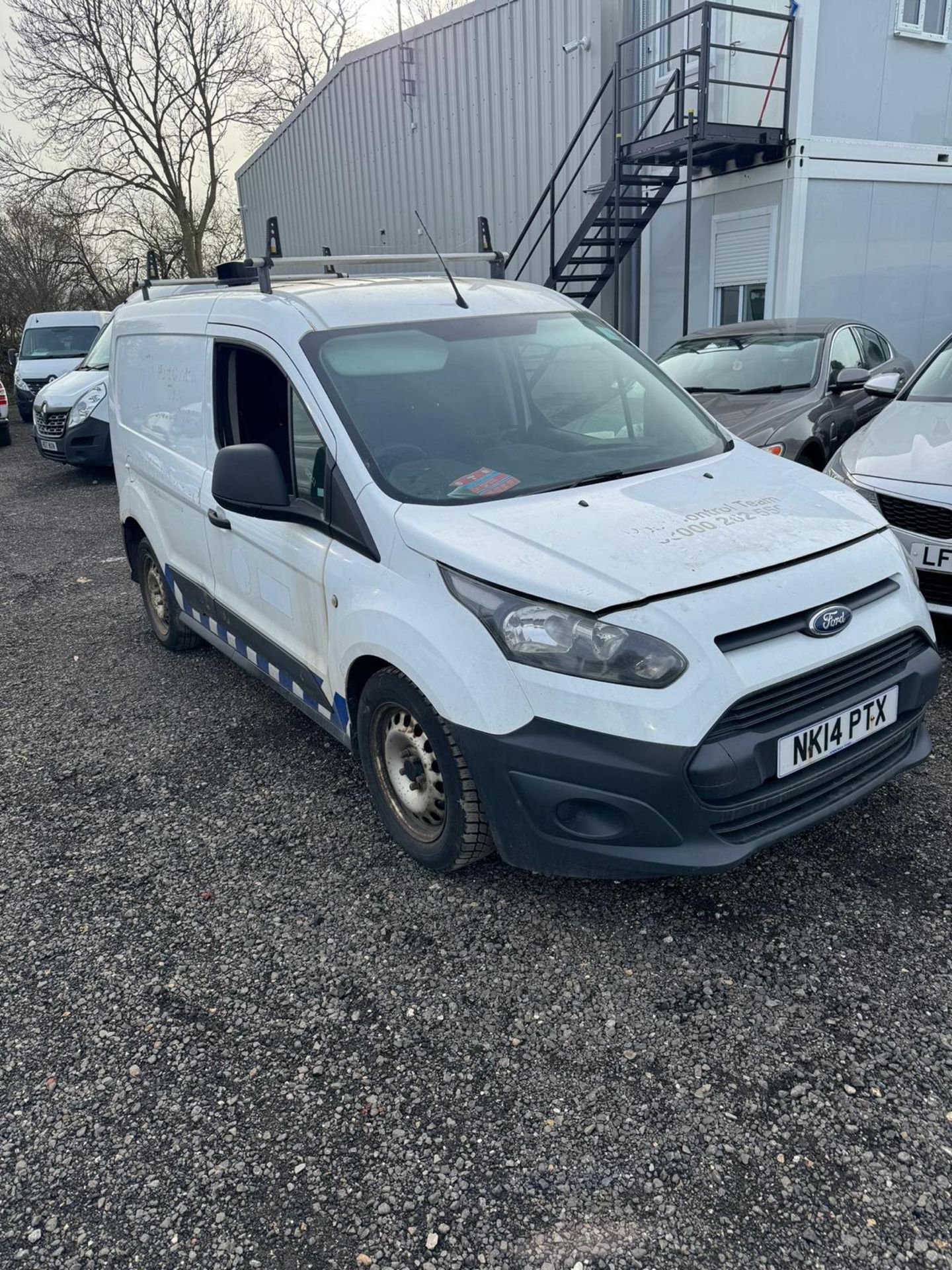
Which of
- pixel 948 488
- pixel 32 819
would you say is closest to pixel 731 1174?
pixel 32 819

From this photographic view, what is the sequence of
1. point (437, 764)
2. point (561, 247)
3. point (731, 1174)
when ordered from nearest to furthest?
1. point (731, 1174)
2. point (437, 764)
3. point (561, 247)

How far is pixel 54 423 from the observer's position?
39.3ft

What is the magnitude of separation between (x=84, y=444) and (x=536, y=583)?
35.7 feet

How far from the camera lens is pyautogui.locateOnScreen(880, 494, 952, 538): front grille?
14.7 ft

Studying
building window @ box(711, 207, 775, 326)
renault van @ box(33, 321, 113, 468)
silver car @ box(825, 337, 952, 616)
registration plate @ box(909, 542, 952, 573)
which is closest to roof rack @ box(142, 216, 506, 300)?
silver car @ box(825, 337, 952, 616)

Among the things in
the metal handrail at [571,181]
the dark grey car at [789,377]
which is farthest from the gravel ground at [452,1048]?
the metal handrail at [571,181]

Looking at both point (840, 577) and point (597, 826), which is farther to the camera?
point (840, 577)

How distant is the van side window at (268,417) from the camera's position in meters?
3.33

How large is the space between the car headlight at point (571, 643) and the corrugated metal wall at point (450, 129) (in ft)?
38.1

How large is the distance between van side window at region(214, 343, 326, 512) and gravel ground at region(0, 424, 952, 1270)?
1295 millimetres

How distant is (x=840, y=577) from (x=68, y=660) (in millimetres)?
4560

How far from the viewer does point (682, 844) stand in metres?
2.54

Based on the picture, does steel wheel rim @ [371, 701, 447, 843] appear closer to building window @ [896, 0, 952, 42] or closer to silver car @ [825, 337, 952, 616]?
silver car @ [825, 337, 952, 616]

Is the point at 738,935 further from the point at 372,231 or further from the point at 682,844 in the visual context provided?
the point at 372,231
